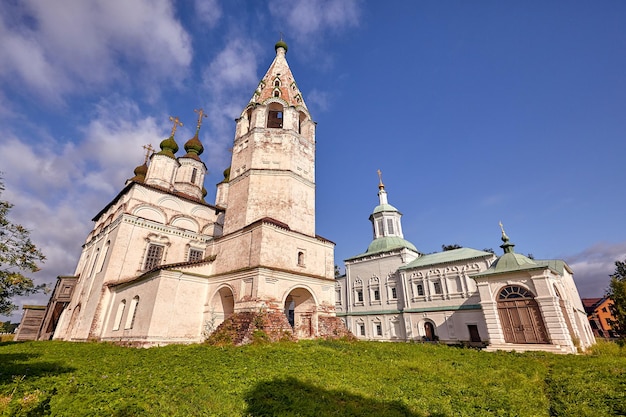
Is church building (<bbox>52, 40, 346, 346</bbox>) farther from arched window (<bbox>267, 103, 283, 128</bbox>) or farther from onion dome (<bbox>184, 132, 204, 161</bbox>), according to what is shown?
onion dome (<bbox>184, 132, 204, 161</bbox>)

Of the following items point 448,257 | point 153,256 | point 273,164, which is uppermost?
point 273,164

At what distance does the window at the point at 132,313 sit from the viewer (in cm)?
1560

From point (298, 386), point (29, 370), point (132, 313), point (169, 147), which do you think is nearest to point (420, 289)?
point (298, 386)

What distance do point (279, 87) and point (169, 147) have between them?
40.6 ft

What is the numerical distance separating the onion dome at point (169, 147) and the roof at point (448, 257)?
938 inches

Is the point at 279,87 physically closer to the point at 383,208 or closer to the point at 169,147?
the point at 169,147

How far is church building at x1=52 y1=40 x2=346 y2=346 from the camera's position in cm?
1434

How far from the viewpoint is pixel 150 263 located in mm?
19438

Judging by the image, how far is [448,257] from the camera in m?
25.4

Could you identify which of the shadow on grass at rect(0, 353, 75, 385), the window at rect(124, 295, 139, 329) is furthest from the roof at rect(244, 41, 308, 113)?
the shadow on grass at rect(0, 353, 75, 385)

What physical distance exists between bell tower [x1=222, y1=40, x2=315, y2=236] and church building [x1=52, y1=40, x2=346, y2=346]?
0.23ft

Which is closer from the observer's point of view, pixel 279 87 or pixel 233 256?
pixel 233 256

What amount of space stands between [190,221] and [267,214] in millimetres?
8556

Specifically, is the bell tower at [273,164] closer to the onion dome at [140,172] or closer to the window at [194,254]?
the window at [194,254]
